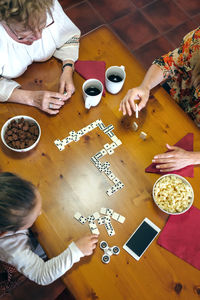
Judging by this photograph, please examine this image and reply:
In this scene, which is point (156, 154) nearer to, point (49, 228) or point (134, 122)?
Result: point (134, 122)

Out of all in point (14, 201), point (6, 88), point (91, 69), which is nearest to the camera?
point (14, 201)

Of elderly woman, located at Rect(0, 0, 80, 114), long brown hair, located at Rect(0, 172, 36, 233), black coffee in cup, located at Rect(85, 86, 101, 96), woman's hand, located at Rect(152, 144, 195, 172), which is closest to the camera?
long brown hair, located at Rect(0, 172, 36, 233)

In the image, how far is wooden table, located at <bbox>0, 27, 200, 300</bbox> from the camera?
1.12 m

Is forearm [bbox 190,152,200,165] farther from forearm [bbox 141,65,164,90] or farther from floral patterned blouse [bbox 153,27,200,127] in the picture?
forearm [bbox 141,65,164,90]

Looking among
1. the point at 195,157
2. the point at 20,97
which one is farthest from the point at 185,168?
the point at 20,97

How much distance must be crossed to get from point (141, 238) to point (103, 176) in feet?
1.09

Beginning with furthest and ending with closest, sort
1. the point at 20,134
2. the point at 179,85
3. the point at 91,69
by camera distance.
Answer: the point at 179,85, the point at 91,69, the point at 20,134

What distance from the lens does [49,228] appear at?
1.19 meters

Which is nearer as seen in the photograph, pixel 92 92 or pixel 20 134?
pixel 20 134

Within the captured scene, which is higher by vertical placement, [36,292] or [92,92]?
[92,92]

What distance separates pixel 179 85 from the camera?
68.6 inches

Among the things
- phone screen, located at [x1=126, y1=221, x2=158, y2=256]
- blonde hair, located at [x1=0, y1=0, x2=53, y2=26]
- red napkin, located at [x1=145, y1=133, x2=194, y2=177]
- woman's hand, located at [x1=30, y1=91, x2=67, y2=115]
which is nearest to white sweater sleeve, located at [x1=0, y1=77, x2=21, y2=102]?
woman's hand, located at [x1=30, y1=91, x2=67, y2=115]

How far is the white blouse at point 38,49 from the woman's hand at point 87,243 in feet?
2.65

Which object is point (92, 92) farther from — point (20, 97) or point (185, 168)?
point (185, 168)
